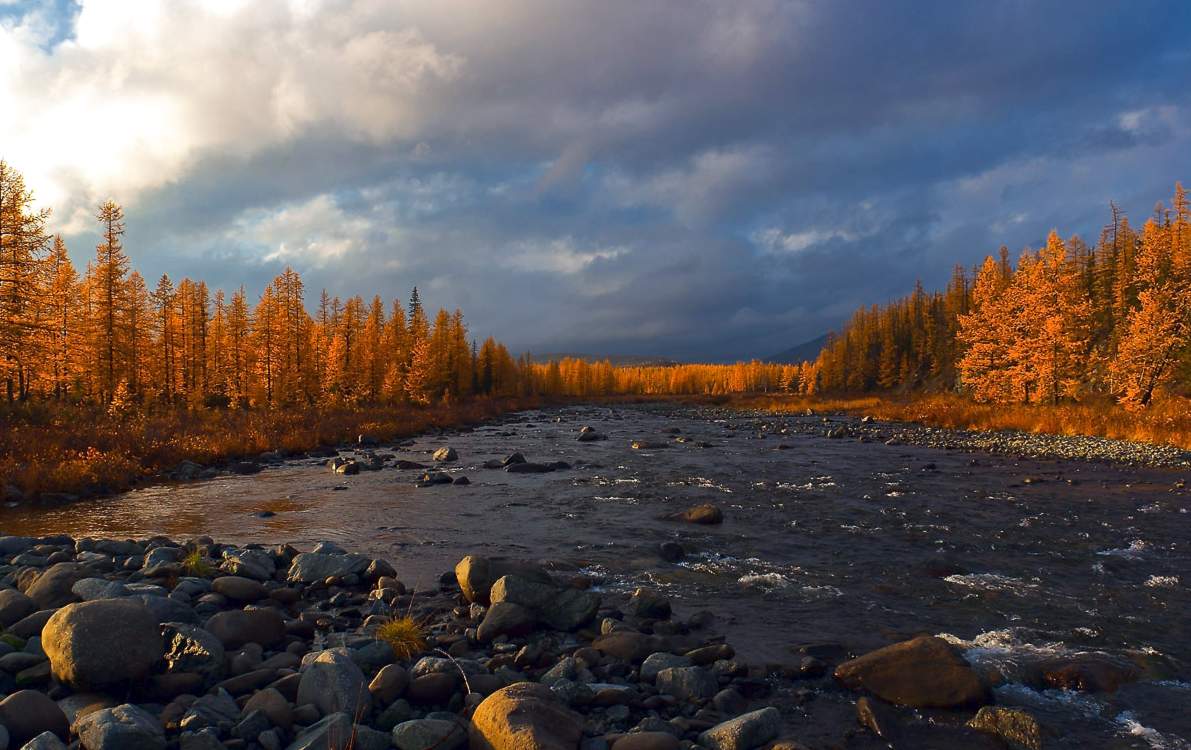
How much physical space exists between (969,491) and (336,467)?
71.7 ft

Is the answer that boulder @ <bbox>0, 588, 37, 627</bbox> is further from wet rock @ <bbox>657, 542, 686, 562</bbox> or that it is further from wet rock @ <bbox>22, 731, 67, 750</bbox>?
wet rock @ <bbox>657, 542, 686, 562</bbox>

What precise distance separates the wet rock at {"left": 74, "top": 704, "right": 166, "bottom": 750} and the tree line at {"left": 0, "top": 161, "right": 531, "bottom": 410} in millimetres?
36046

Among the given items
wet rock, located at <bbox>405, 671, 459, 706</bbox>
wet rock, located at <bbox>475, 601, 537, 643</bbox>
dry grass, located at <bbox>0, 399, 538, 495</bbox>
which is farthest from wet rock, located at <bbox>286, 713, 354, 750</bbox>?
dry grass, located at <bbox>0, 399, 538, 495</bbox>

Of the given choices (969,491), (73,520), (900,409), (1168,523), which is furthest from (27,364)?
(900,409)

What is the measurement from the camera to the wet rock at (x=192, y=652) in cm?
564

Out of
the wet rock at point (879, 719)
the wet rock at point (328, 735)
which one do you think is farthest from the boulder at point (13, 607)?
the wet rock at point (879, 719)

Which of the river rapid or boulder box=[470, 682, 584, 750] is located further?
the river rapid

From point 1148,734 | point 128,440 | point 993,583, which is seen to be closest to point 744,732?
point 1148,734

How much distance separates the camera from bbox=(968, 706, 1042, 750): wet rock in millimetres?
5285

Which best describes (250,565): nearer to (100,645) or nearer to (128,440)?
(100,645)

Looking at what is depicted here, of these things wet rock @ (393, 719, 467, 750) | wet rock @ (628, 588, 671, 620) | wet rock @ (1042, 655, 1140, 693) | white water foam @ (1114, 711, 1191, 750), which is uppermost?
wet rock @ (393, 719, 467, 750)

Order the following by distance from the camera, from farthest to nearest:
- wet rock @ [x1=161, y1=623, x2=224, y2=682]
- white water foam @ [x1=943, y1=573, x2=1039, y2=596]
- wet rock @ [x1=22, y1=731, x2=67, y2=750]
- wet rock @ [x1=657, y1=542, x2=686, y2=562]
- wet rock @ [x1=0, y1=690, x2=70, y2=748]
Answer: wet rock @ [x1=657, y1=542, x2=686, y2=562] → white water foam @ [x1=943, y1=573, x2=1039, y2=596] → wet rock @ [x1=161, y1=623, x2=224, y2=682] → wet rock @ [x1=0, y1=690, x2=70, y2=748] → wet rock @ [x1=22, y1=731, x2=67, y2=750]

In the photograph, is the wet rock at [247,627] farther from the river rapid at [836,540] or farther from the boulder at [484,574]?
the river rapid at [836,540]

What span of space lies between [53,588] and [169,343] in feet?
198
